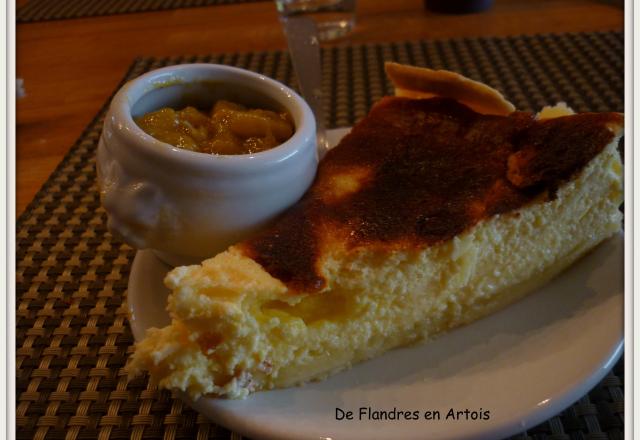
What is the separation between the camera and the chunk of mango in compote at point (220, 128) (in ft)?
3.23

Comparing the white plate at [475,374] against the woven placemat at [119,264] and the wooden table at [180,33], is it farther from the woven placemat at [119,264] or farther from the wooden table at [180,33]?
the wooden table at [180,33]

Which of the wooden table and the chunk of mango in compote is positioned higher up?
the chunk of mango in compote

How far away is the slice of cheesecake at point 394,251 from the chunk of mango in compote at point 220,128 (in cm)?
13

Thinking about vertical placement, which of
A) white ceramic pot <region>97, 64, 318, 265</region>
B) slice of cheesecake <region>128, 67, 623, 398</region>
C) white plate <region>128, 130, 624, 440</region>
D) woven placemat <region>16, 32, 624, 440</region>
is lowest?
woven placemat <region>16, 32, 624, 440</region>

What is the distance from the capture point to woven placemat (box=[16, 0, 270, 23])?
2669mm

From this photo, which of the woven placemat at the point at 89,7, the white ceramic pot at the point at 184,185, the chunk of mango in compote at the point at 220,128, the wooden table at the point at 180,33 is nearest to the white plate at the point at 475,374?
the white ceramic pot at the point at 184,185

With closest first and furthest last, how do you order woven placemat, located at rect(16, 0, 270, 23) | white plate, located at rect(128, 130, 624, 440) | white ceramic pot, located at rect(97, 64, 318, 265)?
1. white plate, located at rect(128, 130, 624, 440)
2. white ceramic pot, located at rect(97, 64, 318, 265)
3. woven placemat, located at rect(16, 0, 270, 23)

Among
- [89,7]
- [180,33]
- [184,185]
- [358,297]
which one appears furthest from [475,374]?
[89,7]

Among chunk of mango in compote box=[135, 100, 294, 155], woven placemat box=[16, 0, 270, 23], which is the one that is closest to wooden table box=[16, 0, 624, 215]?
woven placemat box=[16, 0, 270, 23]

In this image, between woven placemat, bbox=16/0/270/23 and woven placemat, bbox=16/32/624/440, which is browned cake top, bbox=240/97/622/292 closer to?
woven placemat, bbox=16/32/624/440

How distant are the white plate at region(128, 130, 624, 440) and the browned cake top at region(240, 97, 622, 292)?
182 mm

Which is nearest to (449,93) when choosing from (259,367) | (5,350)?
(259,367)

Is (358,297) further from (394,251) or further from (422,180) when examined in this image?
(422,180)
